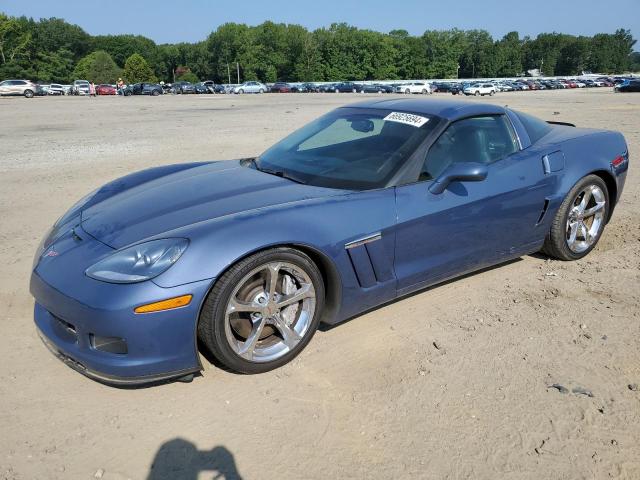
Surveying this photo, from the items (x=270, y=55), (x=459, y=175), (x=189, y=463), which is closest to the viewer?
(x=189, y=463)

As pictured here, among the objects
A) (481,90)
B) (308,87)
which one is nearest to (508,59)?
(308,87)

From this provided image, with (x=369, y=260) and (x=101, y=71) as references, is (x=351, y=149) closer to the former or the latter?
(x=369, y=260)

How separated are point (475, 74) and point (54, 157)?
445 ft

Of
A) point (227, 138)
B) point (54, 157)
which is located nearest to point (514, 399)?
point (54, 157)

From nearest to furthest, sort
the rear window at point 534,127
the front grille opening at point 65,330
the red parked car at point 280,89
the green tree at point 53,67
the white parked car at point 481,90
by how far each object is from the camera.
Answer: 1. the front grille opening at point 65,330
2. the rear window at point 534,127
3. the white parked car at point 481,90
4. the red parked car at point 280,89
5. the green tree at point 53,67

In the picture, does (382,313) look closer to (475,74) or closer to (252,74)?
(252,74)

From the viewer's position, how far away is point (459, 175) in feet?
10.6

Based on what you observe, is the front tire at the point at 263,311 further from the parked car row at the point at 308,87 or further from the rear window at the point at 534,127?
the parked car row at the point at 308,87

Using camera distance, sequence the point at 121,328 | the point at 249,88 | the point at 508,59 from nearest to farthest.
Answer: the point at 121,328, the point at 249,88, the point at 508,59

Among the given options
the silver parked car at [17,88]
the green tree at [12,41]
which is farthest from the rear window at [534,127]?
the green tree at [12,41]

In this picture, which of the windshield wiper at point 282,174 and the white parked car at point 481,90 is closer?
the windshield wiper at point 282,174

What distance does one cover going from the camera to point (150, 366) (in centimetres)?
250

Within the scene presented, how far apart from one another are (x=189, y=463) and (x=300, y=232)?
48.1 inches

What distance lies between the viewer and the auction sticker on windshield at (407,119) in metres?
3.60
